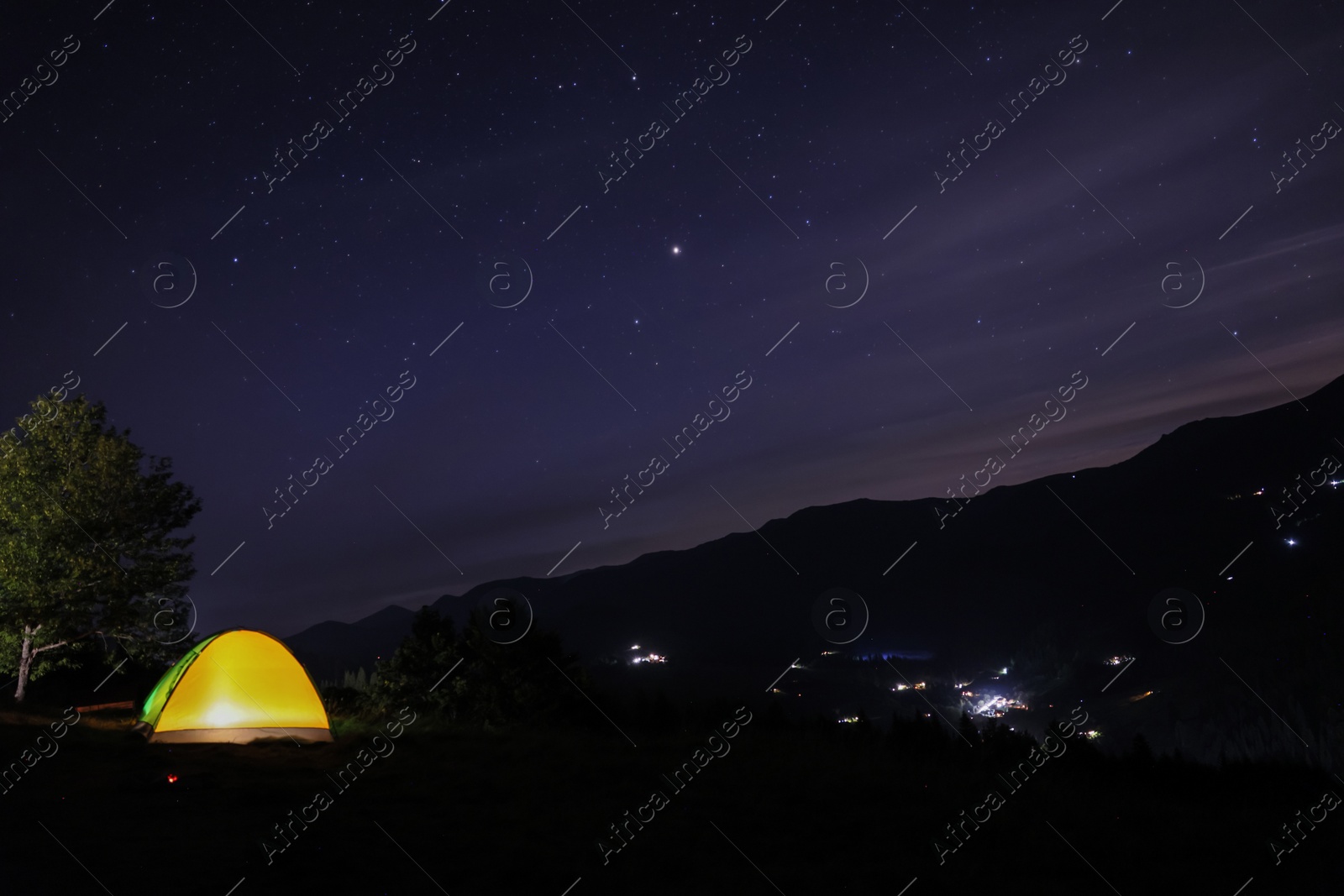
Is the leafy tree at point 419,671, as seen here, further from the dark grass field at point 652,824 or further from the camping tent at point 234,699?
the dark grass field at point 652,824

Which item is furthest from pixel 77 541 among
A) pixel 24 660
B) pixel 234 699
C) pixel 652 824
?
pixel 652 824

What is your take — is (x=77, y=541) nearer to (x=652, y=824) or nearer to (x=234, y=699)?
(x=234, y=699)

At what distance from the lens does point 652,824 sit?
8.30m

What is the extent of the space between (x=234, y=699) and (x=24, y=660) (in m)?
10.6

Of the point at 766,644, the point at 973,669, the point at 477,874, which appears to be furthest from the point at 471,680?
the point at 766,644

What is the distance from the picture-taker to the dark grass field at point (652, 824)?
6.38m

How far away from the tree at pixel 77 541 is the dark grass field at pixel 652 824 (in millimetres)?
8306

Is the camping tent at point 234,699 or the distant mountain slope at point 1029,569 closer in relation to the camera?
the camping tent at point 234,699

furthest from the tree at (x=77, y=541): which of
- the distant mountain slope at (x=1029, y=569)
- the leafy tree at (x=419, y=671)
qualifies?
the distant mountain slope at (x=1029, y=569)

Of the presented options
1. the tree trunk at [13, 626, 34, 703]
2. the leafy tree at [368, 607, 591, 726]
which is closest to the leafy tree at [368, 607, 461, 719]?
the leafy tree at [368, 607, 591, 726]

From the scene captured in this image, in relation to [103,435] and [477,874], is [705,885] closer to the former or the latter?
[477,874]

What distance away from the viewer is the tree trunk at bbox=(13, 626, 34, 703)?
2003 cm

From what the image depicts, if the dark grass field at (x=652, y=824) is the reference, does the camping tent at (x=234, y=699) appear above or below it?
above

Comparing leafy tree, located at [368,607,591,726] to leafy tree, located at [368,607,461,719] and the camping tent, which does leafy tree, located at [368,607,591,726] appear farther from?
the camping tent
